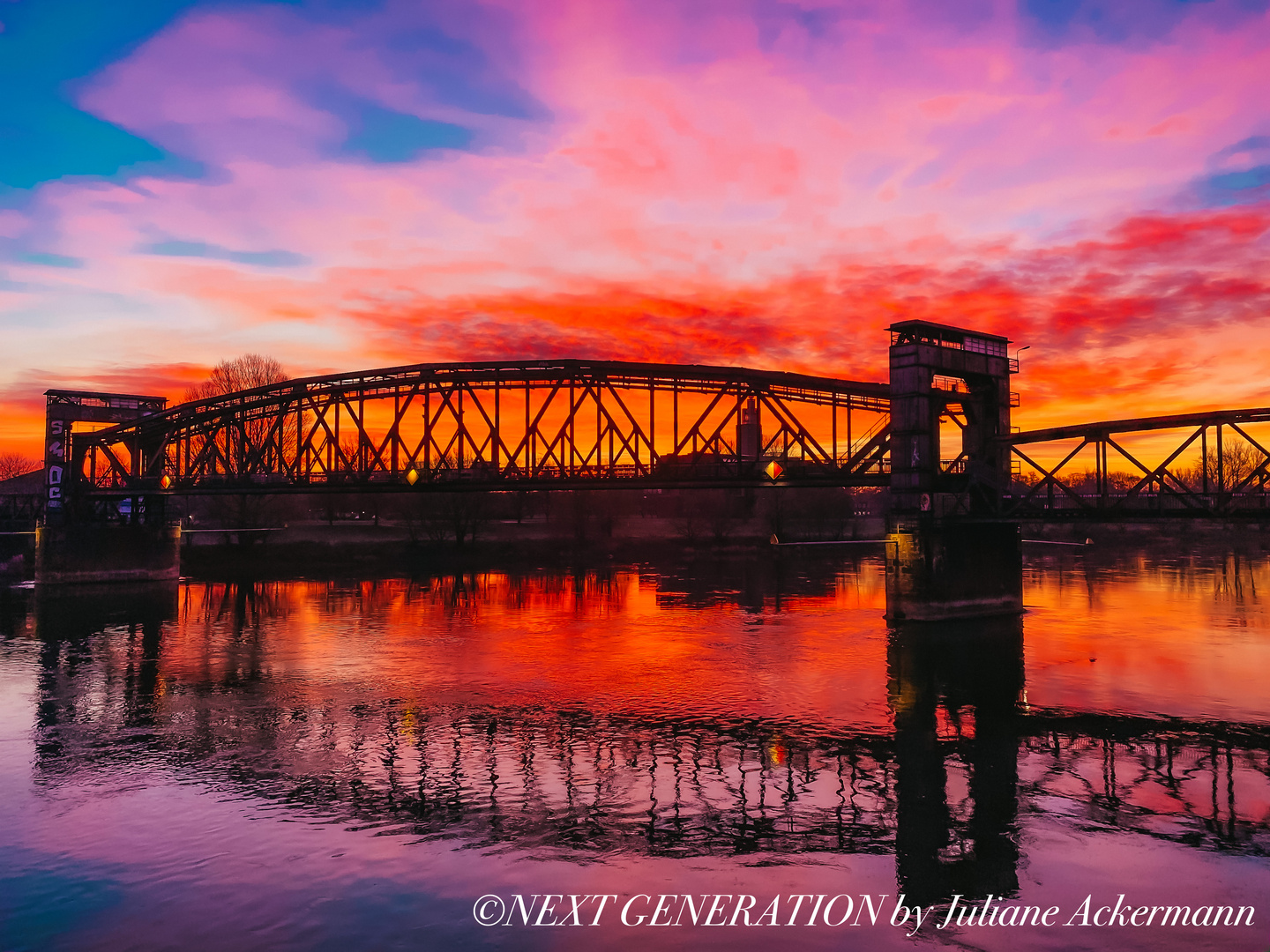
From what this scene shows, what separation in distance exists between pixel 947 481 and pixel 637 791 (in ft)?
111

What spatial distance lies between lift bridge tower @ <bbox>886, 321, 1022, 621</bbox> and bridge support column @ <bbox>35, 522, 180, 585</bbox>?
62.5 m

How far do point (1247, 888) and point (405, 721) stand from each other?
2133cm

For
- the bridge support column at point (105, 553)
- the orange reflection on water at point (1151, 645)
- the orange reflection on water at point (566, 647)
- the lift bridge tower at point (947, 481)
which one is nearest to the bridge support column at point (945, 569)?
the lift bridge tower at point (947, 481)

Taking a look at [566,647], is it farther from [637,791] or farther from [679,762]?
[637,791]

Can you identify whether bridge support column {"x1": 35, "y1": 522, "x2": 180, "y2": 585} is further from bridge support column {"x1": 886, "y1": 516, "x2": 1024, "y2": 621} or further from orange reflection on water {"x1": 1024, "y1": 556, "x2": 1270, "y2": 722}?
orange reflection on water {"x1": 1024, "y1": 556, "x2": 1270, "y2": 722}

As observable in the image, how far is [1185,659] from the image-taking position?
37656mm

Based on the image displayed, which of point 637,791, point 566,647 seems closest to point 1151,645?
point 566,647

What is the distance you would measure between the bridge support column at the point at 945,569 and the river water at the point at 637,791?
3.03 m

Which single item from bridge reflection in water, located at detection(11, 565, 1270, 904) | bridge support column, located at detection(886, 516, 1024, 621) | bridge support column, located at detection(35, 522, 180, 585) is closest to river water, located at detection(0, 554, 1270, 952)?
bridge reflection in water, located at detection(11, 565, 1270, 904)

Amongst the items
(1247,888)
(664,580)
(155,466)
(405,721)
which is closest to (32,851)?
(405,721)

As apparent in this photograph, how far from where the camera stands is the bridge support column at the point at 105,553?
74.3 m

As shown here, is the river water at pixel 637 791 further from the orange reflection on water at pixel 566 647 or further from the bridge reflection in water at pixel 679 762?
the orange reflection on water at pixel 566 647

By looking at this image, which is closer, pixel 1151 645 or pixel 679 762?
pixel 679 762

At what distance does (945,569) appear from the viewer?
158ft
